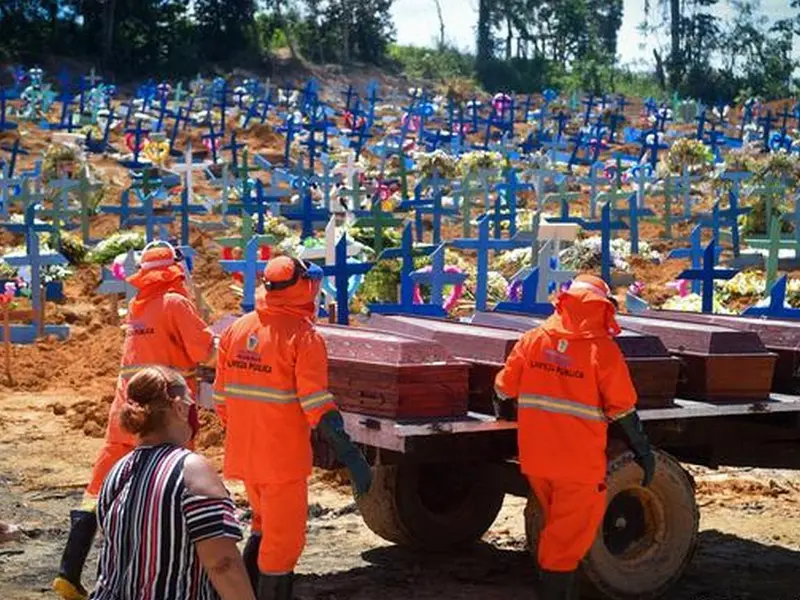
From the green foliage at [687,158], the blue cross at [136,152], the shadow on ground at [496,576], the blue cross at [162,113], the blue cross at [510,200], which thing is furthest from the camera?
the blue cross at [162,113]

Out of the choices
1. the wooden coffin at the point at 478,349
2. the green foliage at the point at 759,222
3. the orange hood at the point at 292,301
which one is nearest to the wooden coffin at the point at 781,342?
the wooden coffin at the point at 478,349

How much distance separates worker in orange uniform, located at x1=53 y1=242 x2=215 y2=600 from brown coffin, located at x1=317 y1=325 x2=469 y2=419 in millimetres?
767

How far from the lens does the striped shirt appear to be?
3.78 meters

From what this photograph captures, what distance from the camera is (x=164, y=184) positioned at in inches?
1045

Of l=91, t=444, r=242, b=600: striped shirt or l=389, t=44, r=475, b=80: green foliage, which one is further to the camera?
l=389, t=44, r=475, b=80: green foliage

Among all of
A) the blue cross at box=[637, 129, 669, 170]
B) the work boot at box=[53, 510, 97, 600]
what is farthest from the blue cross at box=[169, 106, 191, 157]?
the work boot at box=[53, 510, 97, 600]

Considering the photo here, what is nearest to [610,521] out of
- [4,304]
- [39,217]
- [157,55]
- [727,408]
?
[727,408]

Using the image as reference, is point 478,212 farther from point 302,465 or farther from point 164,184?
point 302,465

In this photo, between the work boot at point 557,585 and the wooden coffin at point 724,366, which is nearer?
the work boot at point 557,585

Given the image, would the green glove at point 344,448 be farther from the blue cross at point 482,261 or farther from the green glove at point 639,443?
the blue cross at point 482,261

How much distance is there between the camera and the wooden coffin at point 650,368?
6859 mm

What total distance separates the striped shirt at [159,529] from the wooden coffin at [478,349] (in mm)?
3101

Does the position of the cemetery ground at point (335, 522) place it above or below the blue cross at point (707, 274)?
below

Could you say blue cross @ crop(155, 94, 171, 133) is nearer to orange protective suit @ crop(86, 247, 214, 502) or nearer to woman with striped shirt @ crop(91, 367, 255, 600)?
orange protective suit @ crop(86, 247, 214, 502)
